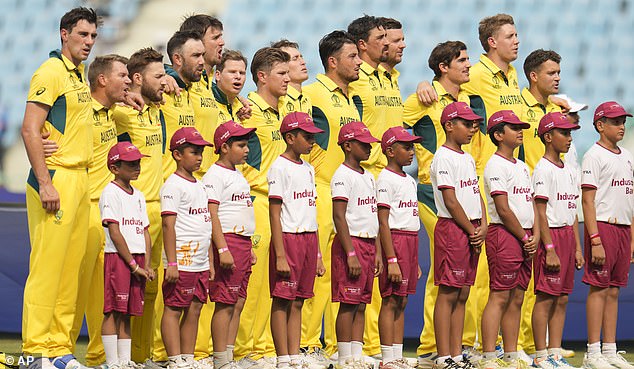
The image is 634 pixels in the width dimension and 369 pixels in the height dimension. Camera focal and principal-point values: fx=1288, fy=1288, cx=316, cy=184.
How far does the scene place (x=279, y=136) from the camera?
786cm

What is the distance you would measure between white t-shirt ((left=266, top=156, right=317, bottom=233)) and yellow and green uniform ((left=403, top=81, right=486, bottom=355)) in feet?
4.31

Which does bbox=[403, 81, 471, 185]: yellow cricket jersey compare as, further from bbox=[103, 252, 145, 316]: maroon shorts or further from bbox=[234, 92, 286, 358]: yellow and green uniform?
bbox=[103, 252, 145, 316]: maroon shorts

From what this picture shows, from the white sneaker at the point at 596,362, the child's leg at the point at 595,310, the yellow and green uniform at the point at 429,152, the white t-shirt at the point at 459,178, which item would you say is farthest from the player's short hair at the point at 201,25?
the white sneaker at the point at 596,362

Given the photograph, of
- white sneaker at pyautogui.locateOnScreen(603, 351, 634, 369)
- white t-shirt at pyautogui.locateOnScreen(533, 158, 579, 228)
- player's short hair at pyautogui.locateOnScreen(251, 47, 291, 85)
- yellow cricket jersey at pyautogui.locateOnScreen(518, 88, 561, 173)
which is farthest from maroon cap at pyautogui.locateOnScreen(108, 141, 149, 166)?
white sneaker at pyautogui.locateOnScreen(603, 351, 634, 369)

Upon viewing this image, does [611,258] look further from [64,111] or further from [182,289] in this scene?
[64,111]

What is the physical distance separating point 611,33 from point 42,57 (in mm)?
6408

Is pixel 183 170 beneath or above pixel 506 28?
beneath

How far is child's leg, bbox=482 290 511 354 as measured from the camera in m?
7.57

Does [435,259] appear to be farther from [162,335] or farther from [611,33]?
[611,33]

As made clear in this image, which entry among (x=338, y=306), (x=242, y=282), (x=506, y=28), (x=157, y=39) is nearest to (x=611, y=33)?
(x=157, y=39)

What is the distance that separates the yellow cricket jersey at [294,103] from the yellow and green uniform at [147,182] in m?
0.95

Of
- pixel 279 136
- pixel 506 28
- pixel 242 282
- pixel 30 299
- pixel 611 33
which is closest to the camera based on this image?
pixel 30 299

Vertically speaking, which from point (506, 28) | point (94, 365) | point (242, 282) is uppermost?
point (506, 28)

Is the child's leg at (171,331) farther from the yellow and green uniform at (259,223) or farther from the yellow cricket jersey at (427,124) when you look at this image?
the yellow cricket jersey at (427,124)
